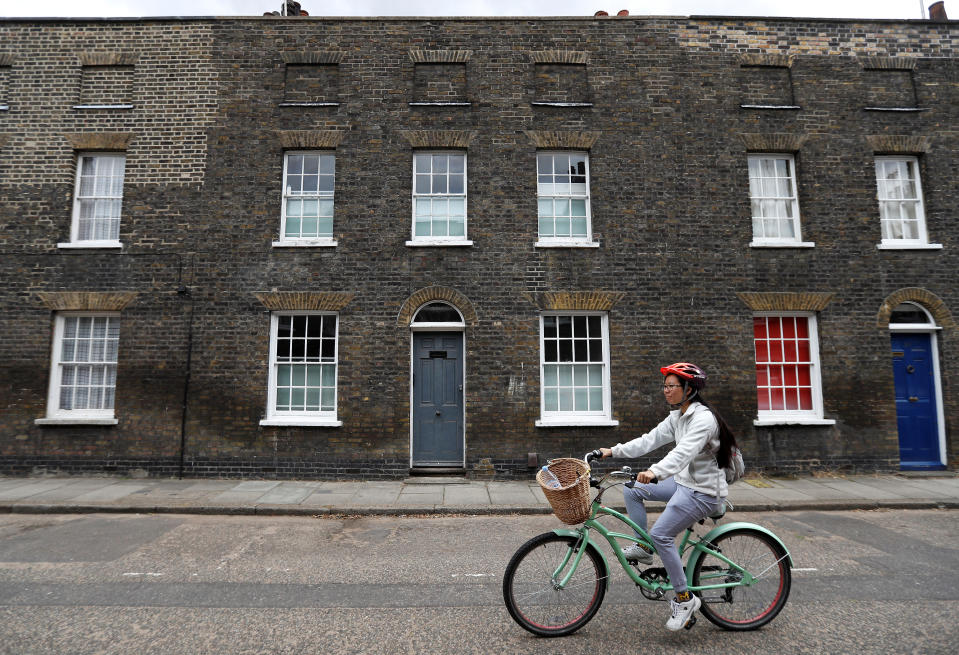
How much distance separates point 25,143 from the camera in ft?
33.6

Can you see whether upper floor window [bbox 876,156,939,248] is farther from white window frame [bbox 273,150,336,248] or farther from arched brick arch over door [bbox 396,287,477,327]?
white window frame [bbox 273,150,336,248]

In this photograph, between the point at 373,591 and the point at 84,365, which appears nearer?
the point at 373,591

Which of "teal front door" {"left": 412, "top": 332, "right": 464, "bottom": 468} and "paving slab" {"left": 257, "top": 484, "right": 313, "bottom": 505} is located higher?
"teal front door" {"left": 412, "top": 332, "right": 464, "bottom": 468}

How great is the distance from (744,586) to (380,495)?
5.81 m

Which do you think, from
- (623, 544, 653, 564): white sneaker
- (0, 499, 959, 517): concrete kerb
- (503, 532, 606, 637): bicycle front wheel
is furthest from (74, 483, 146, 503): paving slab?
(623, 544, 653, 564): white sneaker

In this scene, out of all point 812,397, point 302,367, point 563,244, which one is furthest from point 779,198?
point 302,367

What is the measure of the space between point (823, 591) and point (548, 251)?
6.82m

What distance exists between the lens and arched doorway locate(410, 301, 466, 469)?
9742 millimetres

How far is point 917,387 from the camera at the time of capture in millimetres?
10203

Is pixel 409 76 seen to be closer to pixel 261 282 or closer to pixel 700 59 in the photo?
pixel 261 282

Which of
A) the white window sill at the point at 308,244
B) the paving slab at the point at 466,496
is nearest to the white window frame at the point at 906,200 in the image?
the paving slab at the point at 466,496

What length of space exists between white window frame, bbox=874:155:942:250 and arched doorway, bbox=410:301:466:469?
28.3 ft

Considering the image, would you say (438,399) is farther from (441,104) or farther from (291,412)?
(441,104)

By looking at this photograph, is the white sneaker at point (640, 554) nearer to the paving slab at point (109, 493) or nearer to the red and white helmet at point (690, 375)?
the red and white helmet at point (690, 375)
